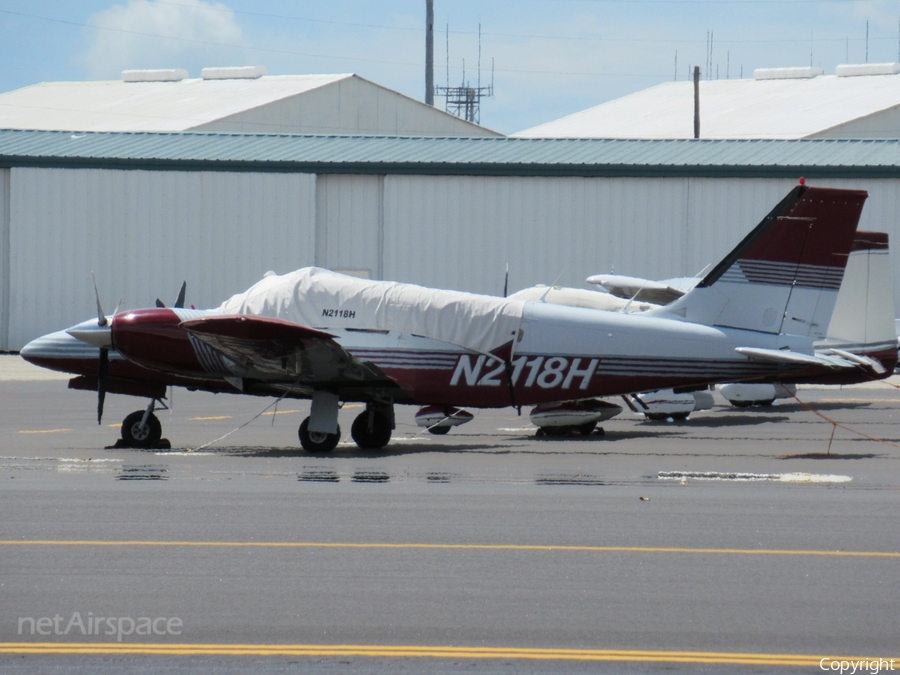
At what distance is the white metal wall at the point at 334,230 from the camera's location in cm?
3659

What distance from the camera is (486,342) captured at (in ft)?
47.8

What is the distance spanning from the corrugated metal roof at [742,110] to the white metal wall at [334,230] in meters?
19.4

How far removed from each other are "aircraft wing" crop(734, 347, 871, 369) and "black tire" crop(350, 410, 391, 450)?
14.9 feet

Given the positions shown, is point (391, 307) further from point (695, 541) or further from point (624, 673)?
point (624, 673)

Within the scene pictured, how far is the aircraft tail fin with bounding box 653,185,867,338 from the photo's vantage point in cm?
1457

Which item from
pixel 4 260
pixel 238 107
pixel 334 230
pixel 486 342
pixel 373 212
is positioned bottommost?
pixel 486 342

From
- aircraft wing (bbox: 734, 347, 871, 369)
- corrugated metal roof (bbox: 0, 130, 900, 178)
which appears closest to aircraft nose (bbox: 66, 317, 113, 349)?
aircraft wing (bbox: 734, 347, 871, 369)

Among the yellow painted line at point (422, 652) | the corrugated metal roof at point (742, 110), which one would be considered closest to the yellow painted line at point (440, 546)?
the yellow painted line at point (422, 652)

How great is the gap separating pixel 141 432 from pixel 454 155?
24.7m

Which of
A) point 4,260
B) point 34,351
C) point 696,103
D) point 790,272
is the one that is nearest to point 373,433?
Result: point 34,351

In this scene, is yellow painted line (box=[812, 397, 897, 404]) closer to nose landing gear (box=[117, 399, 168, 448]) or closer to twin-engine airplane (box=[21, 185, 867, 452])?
twin-engine airplane (box=[21, 185, 867, 452])

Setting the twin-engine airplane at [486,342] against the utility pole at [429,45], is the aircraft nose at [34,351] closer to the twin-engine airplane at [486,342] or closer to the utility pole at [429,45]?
the twin-engine airplane at [486,342]

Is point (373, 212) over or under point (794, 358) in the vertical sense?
over

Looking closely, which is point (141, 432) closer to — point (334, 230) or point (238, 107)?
point (334, 230)
